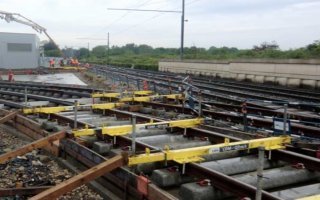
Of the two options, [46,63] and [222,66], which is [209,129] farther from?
[46,63]

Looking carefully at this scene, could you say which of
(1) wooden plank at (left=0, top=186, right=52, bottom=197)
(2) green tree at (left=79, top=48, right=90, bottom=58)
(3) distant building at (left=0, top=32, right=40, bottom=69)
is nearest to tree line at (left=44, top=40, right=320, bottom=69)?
(2) green tree at (left=79, top=48, right=90, bottom=58)

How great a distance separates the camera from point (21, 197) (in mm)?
7047

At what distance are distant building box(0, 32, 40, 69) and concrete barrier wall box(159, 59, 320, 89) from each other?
72.5 feet

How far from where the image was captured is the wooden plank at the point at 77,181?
231 inches

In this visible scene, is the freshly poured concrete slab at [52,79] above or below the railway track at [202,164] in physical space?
below

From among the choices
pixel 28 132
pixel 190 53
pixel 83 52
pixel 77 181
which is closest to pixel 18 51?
pixel 190 53

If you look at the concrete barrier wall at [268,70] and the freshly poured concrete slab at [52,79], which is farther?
the freshly poured concrete slab at [52,79]

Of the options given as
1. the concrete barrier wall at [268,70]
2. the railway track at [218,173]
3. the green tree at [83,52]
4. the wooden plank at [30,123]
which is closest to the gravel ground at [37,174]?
the railway track at [218,173]

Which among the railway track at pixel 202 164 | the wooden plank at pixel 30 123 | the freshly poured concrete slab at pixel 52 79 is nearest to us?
the railway track at pixel 202 164

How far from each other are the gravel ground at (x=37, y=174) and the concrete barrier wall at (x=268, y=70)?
2146cm

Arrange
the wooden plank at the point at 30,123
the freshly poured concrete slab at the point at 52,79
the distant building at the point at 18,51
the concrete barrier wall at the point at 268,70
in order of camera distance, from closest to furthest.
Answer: the wooden plank at the point at 30,123 → the concrete barrier wall at the point at 268,70 → the freshly poured concrete slab at the point at 52,79 → the distant building at the point at 18,51

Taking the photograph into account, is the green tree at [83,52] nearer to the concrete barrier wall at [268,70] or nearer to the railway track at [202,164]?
the concrete barrier wall at [268,70]

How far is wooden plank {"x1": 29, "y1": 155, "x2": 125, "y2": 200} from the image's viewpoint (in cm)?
587

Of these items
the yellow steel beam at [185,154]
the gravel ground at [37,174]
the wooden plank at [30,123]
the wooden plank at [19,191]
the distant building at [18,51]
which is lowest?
the gravel ground at [37,174]
